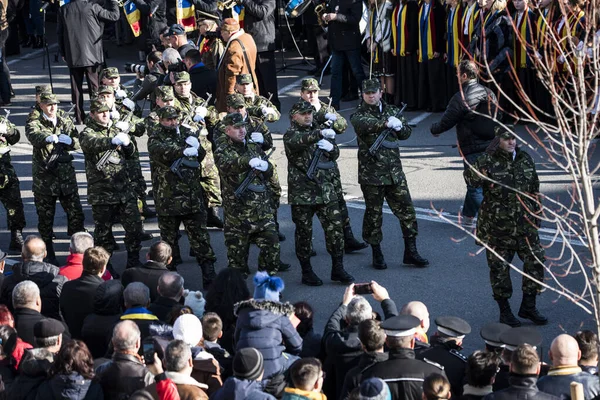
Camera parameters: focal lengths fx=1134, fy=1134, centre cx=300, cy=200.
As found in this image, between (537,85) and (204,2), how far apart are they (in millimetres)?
5819

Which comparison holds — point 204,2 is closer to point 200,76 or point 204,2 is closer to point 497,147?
point 200,76

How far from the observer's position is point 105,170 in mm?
12328

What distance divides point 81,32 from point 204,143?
19.5ft

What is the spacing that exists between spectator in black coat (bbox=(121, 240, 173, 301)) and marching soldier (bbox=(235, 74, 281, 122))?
10.2 feet

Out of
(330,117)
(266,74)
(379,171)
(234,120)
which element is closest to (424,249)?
(379,171)

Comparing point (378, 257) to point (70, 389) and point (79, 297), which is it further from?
point (70, 389)

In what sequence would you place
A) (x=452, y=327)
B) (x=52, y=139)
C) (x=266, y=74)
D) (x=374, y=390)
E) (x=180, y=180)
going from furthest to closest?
(x=266, y=74) → (x=52, y=139) → (x=180, y=180) → (x=452, y=327) → (x=374, y=390)

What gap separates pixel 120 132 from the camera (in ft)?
40.9

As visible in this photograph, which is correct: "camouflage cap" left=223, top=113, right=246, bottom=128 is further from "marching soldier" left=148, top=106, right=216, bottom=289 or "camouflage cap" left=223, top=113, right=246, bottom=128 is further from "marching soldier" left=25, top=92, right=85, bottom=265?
"marching soldier" left=25, top=92, right=85, bottom=265

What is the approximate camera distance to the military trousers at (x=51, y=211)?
1302cm

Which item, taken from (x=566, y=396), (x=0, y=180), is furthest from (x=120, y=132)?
(x=566, y=396)

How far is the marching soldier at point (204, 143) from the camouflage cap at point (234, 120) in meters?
1.73

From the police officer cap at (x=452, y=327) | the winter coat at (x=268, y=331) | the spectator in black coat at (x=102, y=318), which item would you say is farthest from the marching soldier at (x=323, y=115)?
the police officer cap at (x=452, y=327)

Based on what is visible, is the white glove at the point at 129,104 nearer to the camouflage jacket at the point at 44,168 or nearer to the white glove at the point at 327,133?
the camouflage jacket at the point at 44,168
